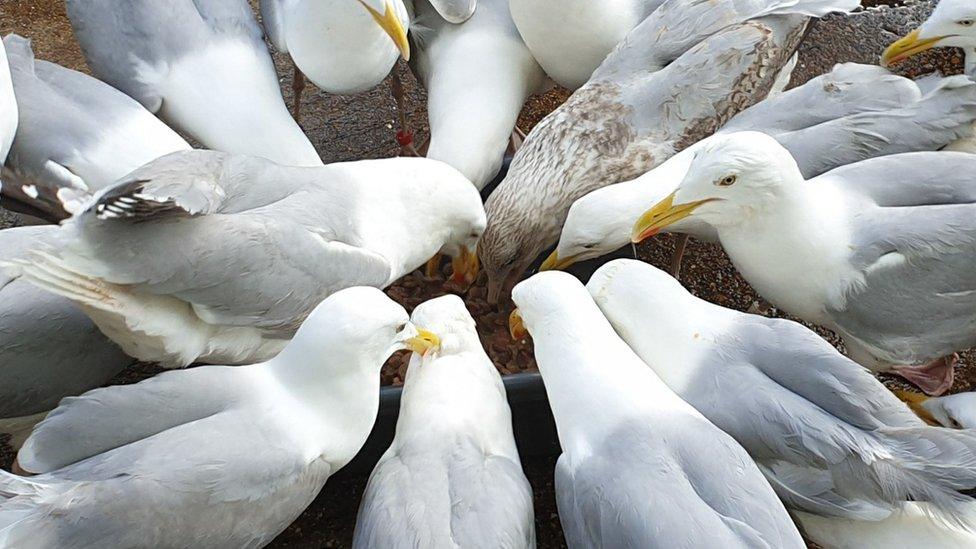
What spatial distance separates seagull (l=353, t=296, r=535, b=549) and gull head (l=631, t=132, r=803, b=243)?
16.0 inches

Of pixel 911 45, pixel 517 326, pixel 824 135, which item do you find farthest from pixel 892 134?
pixel 517 326

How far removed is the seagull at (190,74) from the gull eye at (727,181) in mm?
902

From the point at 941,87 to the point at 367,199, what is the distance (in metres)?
1.18

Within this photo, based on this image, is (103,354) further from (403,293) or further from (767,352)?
(767,352)

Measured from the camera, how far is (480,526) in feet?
4.49

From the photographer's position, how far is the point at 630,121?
197cm

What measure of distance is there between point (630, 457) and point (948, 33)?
54.4 inches

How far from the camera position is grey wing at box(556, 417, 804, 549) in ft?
4.18

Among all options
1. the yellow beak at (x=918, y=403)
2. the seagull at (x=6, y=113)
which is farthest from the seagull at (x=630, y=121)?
the seagull at (x=6, y=113)

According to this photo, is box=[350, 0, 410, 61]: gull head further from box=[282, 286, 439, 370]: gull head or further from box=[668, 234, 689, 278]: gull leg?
box=[668, 234, 689, 278]: gull leg

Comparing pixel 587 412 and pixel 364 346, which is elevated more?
pixel 364 346

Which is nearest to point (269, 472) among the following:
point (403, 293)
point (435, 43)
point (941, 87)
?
point (403, 293)

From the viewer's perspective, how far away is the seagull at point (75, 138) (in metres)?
1.82

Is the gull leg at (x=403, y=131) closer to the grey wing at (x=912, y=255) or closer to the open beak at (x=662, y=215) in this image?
the open beak at (x=662, y=215)
